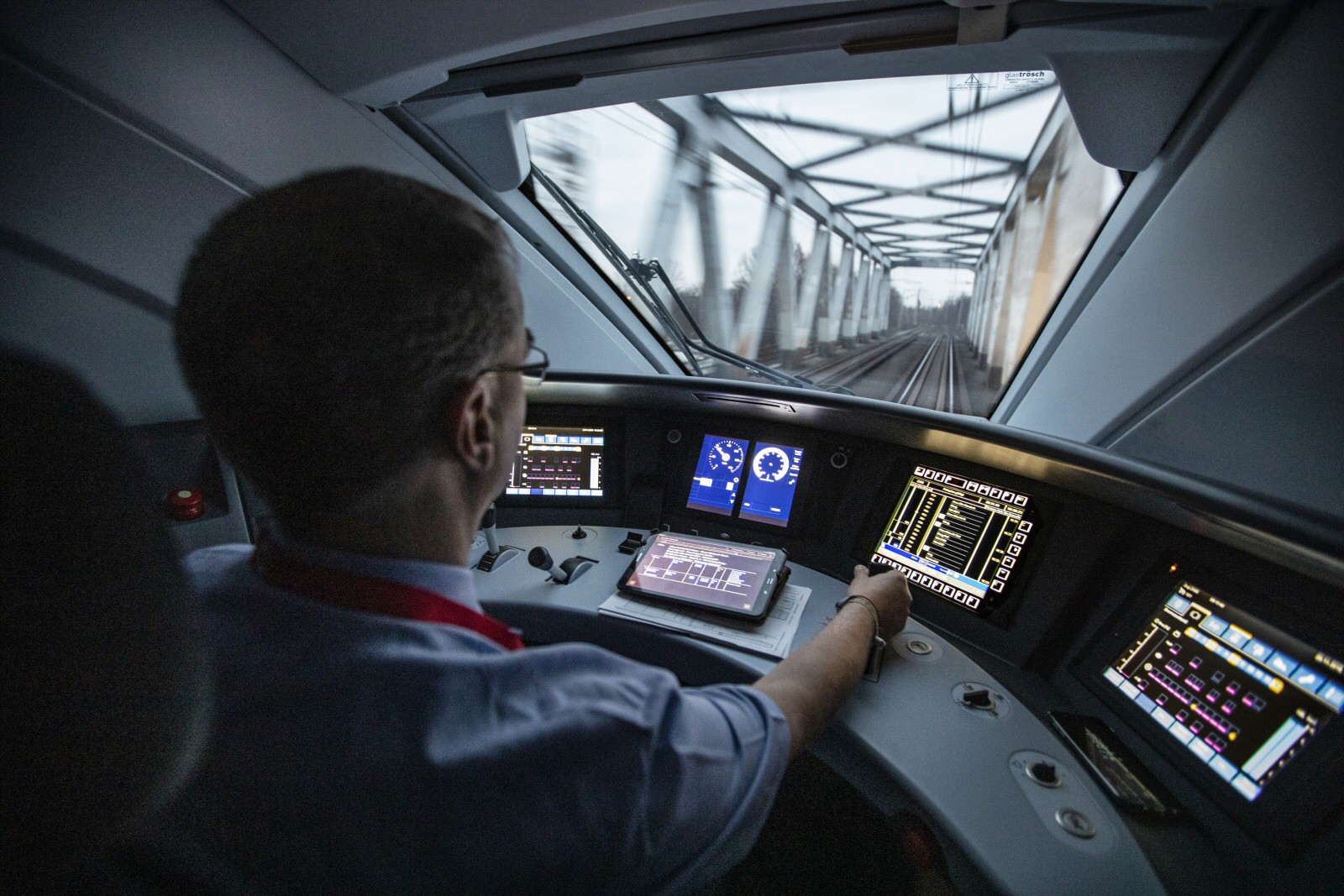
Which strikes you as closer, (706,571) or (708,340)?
(706,571)

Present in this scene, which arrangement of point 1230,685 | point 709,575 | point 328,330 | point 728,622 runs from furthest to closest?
point 709,575
point 728,622
point 1230,685
point 328,330

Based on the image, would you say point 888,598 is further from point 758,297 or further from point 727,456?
point 758,297

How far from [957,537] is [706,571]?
2.31 feet

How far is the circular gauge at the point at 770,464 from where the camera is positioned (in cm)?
203

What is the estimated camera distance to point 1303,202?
3.00ft

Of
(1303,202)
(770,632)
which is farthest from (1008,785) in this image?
(1303,202)

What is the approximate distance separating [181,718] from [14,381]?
28 cm

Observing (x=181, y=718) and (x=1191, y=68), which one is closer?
(x=181, y=718)

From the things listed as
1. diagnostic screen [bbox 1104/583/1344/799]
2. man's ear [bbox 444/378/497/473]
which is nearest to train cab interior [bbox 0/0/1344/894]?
diagnostic screen [bbox 1104/583/1344/799]

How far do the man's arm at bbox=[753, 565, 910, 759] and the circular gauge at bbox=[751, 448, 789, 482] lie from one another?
678 mm

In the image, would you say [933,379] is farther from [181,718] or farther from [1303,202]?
[181,718]

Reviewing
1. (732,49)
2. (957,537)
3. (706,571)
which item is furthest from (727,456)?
(732,49)

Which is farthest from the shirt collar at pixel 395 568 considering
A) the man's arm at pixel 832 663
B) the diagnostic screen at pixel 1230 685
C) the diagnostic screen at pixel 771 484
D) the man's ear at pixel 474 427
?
the diagnostic screen at pixel 771 484

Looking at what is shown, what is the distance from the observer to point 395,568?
627 mm
